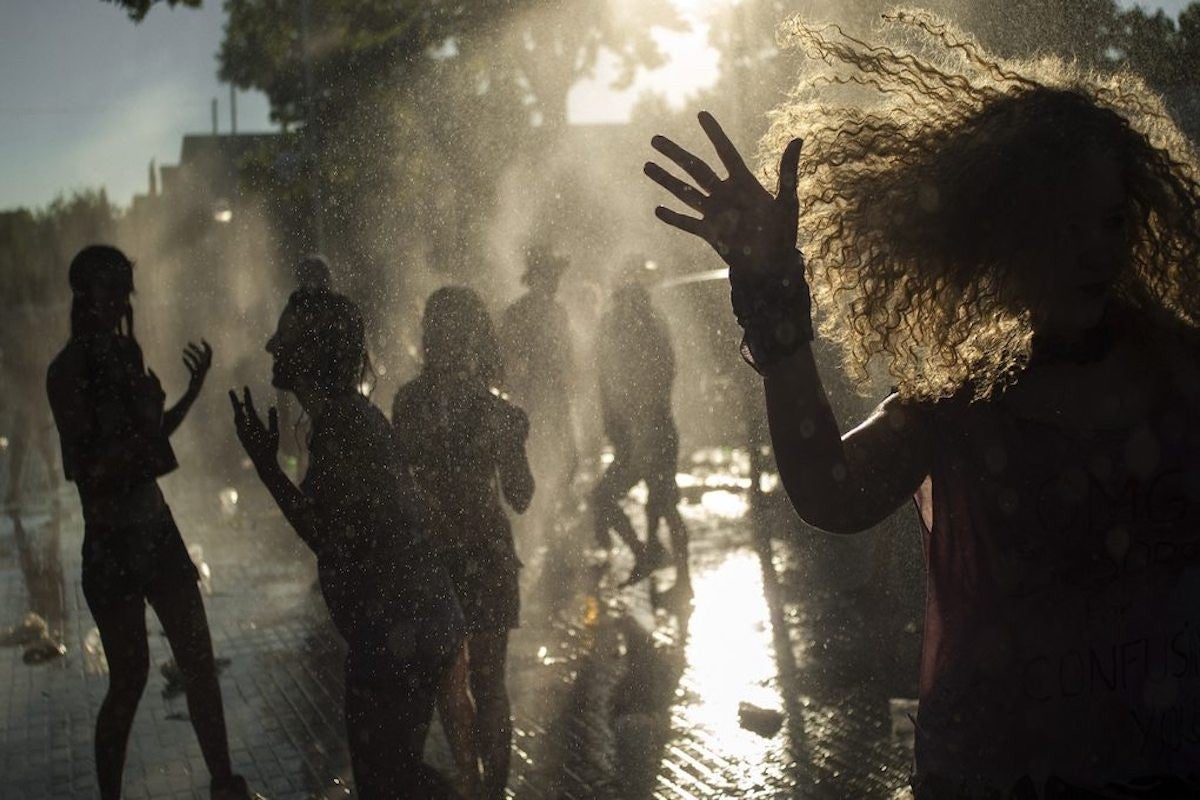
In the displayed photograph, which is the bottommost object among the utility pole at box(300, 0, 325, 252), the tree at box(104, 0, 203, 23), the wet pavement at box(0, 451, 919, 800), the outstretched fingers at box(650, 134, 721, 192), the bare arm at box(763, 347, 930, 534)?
the wet pavement at box(0, 451, 919, 800)

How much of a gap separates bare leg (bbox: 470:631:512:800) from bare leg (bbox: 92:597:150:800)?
3.84 feet

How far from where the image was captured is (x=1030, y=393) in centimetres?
215

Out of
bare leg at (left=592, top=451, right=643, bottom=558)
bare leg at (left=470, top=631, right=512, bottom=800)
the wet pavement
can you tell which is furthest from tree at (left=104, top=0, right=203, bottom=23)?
bare leg at (left=470, top=631, right=512, bottom=800)

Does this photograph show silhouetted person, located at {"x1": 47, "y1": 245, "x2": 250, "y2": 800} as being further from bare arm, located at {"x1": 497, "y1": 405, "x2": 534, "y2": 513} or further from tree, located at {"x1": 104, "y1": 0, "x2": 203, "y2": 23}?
tree, located at {"x1": 104, "y1": 0, "x2": 203, "y2": 23}

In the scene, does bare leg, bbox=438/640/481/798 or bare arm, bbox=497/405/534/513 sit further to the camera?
bare arm, bbox=497/405/534/513

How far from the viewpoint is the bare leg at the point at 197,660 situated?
4.97 meters

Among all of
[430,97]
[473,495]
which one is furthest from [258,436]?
[430,97]

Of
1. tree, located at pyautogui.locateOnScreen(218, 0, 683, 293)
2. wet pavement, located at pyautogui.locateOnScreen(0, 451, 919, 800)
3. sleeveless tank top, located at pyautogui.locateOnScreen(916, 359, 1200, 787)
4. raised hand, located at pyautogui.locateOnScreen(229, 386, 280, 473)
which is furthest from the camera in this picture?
tree, located at pyautogui.locateOnScreen(218, 0, 683, 293)

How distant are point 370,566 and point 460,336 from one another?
146cm

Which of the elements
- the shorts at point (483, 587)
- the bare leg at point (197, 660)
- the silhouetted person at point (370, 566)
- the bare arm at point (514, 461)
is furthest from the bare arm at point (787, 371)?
the bare leg at point (197, 660)

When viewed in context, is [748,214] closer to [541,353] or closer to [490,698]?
[490,698]

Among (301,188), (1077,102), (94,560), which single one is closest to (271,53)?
(301,188)

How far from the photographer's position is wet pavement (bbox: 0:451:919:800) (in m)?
5.71

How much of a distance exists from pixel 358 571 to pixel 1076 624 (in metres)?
2.16
